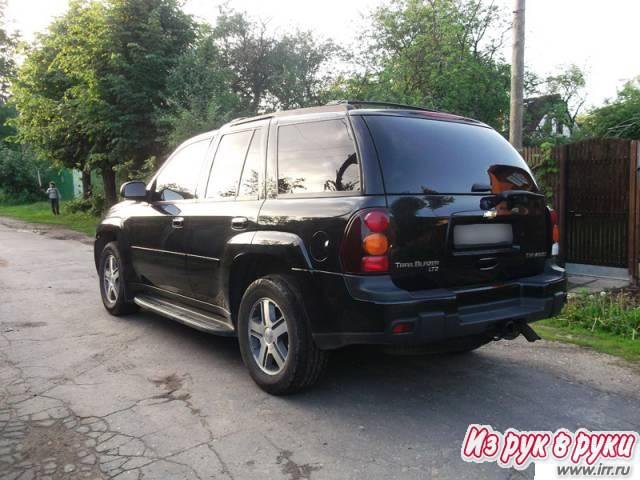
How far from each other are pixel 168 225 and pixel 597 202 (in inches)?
230

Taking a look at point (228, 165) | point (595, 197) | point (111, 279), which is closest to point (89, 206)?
point (111, 279)

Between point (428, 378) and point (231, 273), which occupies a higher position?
point (231, 273)

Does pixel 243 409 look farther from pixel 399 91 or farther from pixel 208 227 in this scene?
pixel 399 91

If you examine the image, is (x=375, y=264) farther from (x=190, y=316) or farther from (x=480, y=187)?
(x=190, y=316)

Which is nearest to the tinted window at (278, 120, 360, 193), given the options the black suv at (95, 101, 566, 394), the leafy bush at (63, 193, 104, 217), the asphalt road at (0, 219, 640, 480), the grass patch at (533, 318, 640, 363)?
the black suv at (95, 101, 566, 394)

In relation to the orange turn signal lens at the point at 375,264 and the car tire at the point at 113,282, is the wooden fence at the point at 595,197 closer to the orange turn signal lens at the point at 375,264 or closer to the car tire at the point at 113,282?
the orange turn signal lens at the point at 375,264

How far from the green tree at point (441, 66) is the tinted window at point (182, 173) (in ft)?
35.9

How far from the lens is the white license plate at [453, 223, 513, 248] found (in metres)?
3.48

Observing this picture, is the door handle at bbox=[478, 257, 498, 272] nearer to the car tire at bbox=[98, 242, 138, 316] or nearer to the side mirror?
the side mirror

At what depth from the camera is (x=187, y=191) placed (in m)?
4.99

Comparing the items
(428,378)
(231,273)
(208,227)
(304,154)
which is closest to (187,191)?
(208,227)

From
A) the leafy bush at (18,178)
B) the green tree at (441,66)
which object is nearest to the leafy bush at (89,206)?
the green tree at (441,66)

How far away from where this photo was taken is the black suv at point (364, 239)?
127 inches

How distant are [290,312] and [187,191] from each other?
1.94 meters
